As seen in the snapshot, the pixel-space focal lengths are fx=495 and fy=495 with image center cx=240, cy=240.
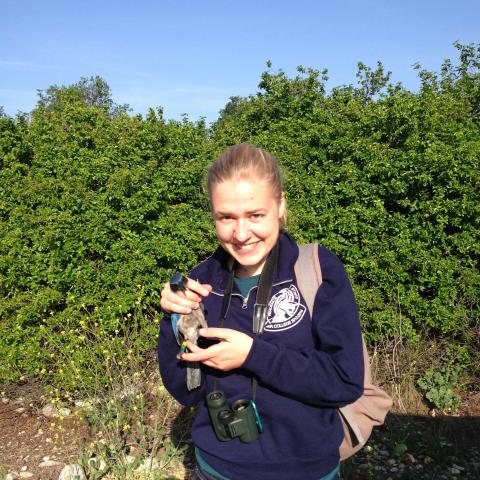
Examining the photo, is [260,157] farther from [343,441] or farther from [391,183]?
[391,183]

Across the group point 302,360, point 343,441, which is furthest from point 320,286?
point 343,441

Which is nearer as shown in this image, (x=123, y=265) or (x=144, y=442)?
(x=144, y=442)

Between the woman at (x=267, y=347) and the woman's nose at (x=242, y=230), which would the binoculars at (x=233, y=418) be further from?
the woman's nose at (x=242, y=230)

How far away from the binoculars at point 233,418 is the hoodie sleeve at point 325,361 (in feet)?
0.36

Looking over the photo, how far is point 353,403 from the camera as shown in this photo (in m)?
1.70

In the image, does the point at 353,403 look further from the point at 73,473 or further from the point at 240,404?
the point at 73,473

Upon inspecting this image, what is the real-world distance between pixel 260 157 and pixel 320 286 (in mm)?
492

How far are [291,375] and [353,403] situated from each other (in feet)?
1.12

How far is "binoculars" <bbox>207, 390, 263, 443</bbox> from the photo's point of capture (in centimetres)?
156

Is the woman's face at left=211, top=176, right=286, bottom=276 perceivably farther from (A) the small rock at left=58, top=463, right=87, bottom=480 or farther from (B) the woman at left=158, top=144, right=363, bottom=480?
(A) the small rock at left=58, top=463, right=87, bottom=480

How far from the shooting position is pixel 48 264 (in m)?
4.48

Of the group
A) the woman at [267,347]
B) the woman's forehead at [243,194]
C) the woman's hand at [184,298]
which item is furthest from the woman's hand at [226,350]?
the woman's forehead at [243,194]

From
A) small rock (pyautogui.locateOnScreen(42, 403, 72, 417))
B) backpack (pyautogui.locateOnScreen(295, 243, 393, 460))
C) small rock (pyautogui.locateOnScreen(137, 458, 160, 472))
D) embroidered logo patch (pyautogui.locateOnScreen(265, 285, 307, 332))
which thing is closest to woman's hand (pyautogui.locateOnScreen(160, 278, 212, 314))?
embroidered logo patch (pyautogui.locateOnScreen(265, 285, 307, 332))

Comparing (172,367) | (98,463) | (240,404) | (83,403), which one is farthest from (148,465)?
(240,404)
